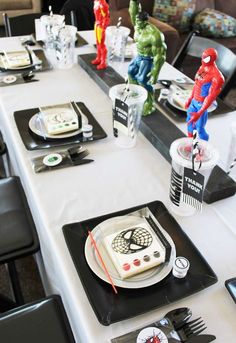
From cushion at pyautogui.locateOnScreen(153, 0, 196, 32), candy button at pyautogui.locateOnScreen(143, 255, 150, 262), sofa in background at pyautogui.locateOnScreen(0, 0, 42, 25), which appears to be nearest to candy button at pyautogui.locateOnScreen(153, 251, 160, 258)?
candy button at pyautogui.locateOnScreen(143, 255, 150, 262)

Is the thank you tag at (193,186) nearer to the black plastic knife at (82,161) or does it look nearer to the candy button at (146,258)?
the candy button at (146,258)

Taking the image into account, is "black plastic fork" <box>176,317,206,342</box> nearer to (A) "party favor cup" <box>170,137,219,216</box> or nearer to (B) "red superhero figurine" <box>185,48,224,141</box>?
(A) "party favor cup" <box>170,137,219,216</box>

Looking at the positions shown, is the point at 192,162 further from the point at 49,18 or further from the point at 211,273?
the point at 49,18

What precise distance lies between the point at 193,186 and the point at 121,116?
331mm

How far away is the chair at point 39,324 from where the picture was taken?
2.47ft

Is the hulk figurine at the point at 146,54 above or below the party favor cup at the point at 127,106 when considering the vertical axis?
above

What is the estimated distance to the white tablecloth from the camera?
625mm

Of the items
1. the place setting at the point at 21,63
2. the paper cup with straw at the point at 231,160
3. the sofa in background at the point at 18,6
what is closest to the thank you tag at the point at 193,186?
the paper cup with straw at the point at 231,160

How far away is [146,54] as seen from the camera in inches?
40.7

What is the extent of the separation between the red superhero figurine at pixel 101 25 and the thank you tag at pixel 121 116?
50cm

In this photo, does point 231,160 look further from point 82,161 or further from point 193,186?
point 82,161

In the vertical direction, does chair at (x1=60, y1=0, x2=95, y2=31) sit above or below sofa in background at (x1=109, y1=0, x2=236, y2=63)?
above

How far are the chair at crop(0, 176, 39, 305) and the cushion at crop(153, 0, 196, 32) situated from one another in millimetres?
2146

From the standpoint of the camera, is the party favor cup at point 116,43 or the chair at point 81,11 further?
the chair at point 81,11
